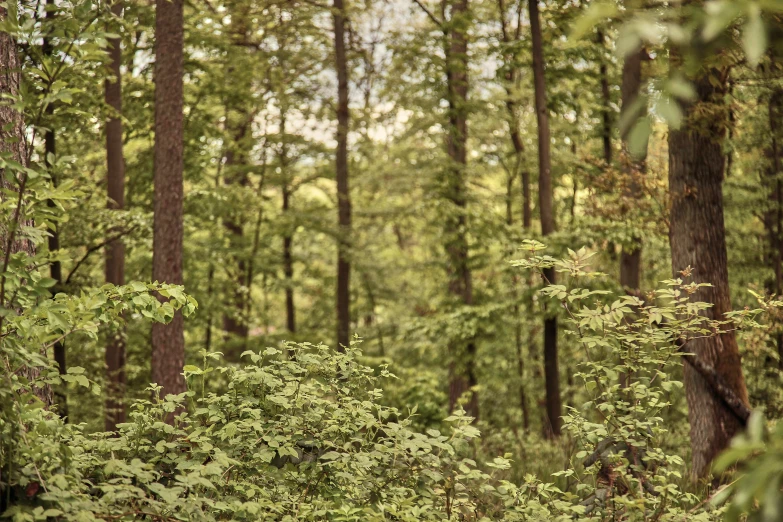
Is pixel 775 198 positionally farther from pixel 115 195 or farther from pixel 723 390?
pixel 115 195

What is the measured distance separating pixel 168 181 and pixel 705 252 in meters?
6.67

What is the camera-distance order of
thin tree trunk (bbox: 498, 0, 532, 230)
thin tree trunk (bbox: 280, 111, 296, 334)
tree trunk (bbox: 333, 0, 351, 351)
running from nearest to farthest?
1. tree trunk (bbox: 333, 0, 351, 351)
2. thin tree trunk (bbox: 498, 0, 532, 230)
3. thin tree trunk (bbox: 280, 111, 296, 334)

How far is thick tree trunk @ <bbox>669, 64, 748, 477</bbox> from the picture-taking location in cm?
736

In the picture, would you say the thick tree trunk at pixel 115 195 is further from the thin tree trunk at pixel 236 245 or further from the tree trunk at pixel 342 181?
the tree trunk at pixel 342 181

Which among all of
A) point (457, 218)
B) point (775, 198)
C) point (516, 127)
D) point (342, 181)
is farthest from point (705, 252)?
point (342, 181)

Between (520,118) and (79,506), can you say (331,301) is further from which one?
(79,506)

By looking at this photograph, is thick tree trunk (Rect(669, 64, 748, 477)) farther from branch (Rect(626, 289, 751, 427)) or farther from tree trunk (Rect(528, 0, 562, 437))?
tree trunk (Rect(528, 0, 562, 437))

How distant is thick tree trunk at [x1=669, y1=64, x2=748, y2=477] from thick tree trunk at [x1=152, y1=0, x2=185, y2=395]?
20.4 ft

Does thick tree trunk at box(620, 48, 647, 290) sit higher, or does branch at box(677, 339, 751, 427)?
thick tree trunk at box(620, 48, 647, 290)

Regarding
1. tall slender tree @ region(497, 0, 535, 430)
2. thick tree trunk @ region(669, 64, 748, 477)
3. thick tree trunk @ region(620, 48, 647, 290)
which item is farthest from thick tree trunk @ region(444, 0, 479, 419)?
thick tree trunk @ region(669, 64, 748, 477)

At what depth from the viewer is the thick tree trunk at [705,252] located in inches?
290

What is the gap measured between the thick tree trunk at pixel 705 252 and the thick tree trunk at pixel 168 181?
6.22 meters

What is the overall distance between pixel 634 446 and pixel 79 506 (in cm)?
312

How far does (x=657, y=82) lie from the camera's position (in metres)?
2.47
